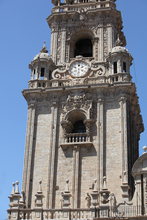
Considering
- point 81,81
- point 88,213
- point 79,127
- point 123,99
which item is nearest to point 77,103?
point 79,127

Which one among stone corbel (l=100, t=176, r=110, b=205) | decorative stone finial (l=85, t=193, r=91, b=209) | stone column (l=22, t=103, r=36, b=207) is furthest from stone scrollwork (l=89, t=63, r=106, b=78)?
stone corbel (l=100, t=176, r=110, b=205)

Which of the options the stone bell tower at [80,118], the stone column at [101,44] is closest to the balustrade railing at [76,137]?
the stone bell tower at [80,118]

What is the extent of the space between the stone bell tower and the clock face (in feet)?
0.22

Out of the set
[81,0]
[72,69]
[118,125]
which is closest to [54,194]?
[118,125]

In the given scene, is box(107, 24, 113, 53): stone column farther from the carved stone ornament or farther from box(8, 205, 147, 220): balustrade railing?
box(8, 205, 147, 220): balustrade railing

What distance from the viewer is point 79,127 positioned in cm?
3481

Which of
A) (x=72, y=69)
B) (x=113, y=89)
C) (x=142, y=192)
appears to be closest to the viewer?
(x=142, y=192)

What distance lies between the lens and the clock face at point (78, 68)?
3609cm

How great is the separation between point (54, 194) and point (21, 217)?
3121mm

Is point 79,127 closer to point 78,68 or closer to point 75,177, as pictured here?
point 75,177

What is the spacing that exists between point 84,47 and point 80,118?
23.6 ft

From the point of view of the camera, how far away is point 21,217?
29219 millimetres

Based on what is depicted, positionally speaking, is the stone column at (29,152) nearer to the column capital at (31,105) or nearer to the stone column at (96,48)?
the column capital at (31,105)

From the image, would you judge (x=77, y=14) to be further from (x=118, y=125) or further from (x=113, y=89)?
(x=118, y=125)
